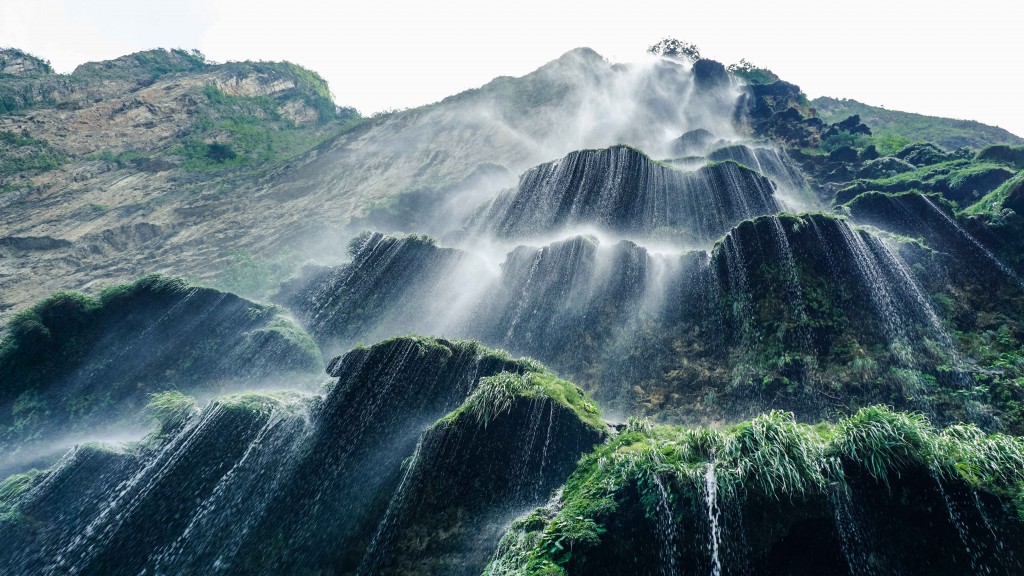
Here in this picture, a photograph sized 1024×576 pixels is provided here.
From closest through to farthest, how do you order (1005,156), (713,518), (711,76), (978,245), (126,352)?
(713,518)
(978,245)
(126,352)
(1005,156)
(711,76)

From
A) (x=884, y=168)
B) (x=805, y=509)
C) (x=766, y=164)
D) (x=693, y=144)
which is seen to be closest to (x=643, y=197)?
(x=766, y=164)

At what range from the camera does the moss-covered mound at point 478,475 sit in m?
8.35

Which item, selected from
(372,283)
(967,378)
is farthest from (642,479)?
(372,283)

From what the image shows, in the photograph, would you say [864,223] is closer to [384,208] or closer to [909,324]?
[909,324]

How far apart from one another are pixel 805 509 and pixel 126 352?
22.2 metres

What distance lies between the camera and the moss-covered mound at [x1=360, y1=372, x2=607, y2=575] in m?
8.35

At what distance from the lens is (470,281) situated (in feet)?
68.8

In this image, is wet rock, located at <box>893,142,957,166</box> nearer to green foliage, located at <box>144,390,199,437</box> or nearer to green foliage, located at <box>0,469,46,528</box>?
green foliage, located at <box>144,390,199,437</box>

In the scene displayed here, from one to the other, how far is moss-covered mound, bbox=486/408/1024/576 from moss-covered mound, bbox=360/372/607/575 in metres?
1.98

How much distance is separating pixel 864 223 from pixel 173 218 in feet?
148

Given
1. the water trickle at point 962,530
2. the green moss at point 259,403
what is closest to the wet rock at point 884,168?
the water trickle at point 962,530

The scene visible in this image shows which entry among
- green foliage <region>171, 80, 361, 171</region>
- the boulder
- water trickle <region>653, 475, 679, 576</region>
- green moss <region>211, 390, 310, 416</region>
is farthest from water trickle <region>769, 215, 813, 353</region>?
green foliage <region>171, 80, 361, 171</region>

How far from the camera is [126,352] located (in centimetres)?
1736

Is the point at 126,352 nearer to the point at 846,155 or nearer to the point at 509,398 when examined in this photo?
the point at 509,398
